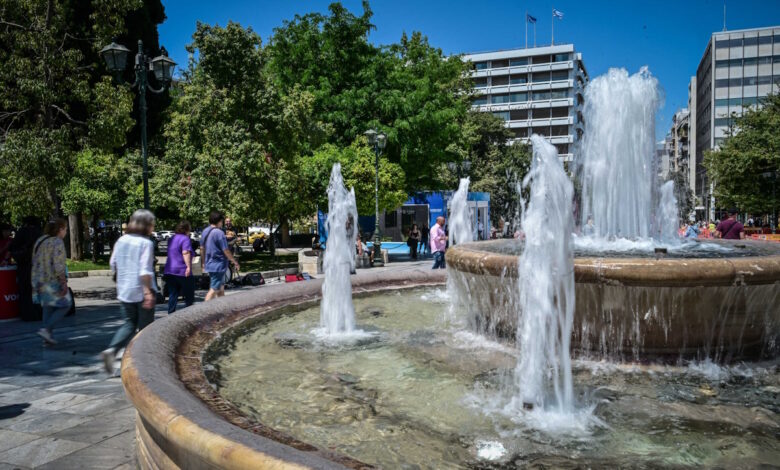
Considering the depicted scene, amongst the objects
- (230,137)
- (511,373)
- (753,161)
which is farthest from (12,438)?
(753,161)

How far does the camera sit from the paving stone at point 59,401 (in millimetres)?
4945

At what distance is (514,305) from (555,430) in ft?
6.73

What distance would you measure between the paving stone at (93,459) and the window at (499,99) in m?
80.7

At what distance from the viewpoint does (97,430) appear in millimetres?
4352

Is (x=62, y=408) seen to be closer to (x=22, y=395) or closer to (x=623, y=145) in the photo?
(x=22, y=395)

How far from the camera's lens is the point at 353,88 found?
25.3m

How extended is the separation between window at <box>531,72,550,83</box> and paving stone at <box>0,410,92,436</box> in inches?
3189

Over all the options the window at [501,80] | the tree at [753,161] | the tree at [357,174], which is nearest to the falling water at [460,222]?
the tree at [357,174]

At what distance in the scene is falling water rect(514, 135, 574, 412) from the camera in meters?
4.47

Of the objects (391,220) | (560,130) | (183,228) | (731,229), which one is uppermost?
(560,130)

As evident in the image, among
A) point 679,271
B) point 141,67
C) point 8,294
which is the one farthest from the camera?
point 141,67

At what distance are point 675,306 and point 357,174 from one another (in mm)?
19730

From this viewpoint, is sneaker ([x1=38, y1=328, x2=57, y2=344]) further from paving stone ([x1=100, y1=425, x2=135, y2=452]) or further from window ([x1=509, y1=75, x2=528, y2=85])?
window ([x1=509, y1=75, x2=528, y2=85])

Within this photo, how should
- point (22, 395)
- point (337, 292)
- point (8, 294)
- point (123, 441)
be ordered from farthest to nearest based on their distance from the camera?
point (8, 294) → point (337, 292) → point (22, 395) → point (123, 441)
